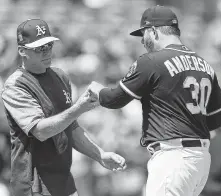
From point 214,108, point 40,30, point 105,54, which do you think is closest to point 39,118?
point 40,30

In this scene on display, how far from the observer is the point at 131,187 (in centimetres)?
674

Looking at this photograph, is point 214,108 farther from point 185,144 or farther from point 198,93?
point 185,144

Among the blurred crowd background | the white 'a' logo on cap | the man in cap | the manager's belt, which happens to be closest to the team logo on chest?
the man in cap

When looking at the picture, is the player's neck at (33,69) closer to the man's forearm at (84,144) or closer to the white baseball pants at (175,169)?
the man's forearm at (84,144)

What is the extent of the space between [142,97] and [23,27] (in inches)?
36.8

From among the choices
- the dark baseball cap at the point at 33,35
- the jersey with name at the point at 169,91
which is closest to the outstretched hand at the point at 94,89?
the jersey with name at the point at 169,91

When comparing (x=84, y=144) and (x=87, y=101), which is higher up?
(x=87, y=101)

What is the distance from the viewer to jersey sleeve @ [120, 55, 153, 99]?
4070 millimetres

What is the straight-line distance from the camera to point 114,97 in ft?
13.7

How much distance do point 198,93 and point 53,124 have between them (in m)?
Result: 0.98

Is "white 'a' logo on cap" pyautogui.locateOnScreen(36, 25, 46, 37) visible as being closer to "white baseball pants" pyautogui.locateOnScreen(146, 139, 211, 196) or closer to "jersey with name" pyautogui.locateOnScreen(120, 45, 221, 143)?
"jersey with name" pyautogui.locateOnScreen(120, 45, 221, 143)

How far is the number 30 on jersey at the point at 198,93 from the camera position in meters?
4.13

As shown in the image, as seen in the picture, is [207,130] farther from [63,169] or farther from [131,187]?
[131,187]

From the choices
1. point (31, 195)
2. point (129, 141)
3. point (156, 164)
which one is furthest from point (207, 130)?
point (129, 141)
